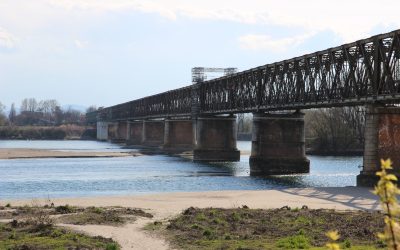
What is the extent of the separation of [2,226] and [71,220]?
11.6 ft

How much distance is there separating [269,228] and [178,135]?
114180mm

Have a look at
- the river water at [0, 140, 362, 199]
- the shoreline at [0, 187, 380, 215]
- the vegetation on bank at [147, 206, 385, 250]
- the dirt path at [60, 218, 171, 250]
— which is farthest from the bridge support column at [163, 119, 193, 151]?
the dirt path at [60, 218, 171, 250]

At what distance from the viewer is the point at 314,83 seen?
68.8 meters

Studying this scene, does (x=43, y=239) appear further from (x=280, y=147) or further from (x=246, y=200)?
(x=280, y=147)

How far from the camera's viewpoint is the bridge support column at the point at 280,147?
76.6 metres

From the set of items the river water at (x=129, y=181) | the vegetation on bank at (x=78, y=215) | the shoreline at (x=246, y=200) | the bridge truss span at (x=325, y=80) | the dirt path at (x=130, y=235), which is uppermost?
the bridge truss span at (x=325, y=80)

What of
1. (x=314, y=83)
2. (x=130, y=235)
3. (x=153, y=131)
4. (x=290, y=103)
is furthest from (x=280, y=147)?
(x=153, y=131)

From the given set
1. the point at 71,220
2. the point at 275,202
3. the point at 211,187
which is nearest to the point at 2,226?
the point at 71,220

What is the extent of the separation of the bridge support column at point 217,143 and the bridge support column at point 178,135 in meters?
31.1

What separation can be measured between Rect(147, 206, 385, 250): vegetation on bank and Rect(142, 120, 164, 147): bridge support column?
458 feet

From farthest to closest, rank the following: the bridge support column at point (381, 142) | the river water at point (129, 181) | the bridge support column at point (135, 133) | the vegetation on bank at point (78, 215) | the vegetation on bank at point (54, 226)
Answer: the bridge support column at point (135, 133) → the river water at point (129, 181) → the bridge support column at point (381, 142) → the vegetation on bank at point (78, 215) → the vegetation on bank at point (54, 226)

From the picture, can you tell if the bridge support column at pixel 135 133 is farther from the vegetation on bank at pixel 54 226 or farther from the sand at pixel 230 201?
the vegetation on bank at pixel 54 226

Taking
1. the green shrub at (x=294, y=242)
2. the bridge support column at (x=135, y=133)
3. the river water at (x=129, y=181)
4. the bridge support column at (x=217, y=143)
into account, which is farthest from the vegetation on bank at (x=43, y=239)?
the bridge support column at (x=135, y=133)

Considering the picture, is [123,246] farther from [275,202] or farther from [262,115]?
[262,115]
